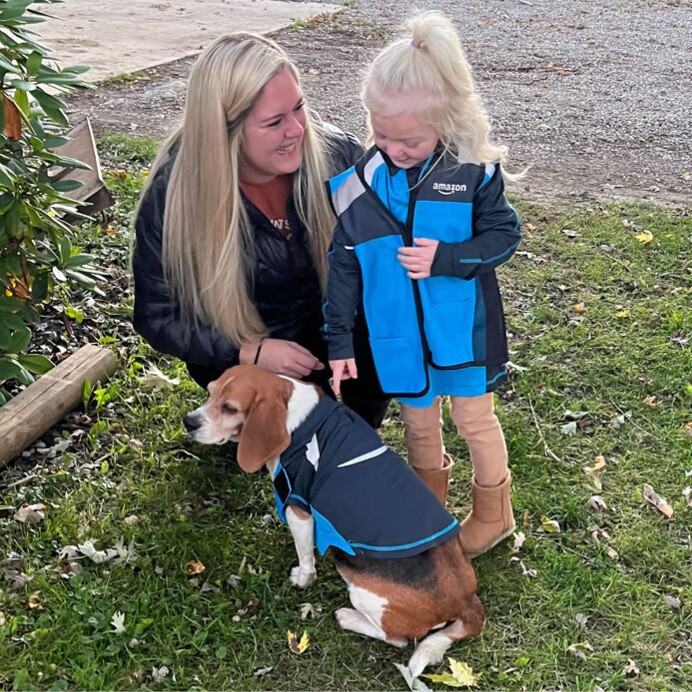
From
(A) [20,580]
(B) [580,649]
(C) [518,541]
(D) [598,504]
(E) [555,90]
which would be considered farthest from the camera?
(E) [555,90]

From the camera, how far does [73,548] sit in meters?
3.55

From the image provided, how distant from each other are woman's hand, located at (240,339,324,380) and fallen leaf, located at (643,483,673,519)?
166 centimetres

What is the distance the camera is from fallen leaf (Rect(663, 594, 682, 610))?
3.33m

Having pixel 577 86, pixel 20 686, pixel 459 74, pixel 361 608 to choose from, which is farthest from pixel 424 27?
pixel 577 86

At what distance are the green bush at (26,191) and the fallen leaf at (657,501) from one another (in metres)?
2.91

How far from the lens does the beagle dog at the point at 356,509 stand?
300 cm

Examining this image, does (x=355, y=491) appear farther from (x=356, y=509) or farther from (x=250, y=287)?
(x=250, y=287)

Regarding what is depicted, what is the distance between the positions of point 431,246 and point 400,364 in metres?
0.53

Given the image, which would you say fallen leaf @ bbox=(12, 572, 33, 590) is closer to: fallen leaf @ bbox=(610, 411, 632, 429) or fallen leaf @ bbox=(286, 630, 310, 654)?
fallen leaf @ bbox=(286, 630, 310, 654)

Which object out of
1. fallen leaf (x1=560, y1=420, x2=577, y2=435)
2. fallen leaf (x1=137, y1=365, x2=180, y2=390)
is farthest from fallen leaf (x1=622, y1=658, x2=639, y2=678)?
fallen leaf (x1=137, y1=365, x2=180, y2=390)

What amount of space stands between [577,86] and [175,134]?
8208 millimetres

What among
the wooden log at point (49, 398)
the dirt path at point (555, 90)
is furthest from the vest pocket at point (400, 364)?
the dirt path at point (555, 90)

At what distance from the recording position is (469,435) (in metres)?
3.48

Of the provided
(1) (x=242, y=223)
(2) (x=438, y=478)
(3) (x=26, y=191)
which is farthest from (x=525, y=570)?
(3) (x=26, y=191)
